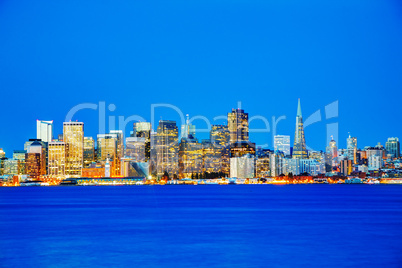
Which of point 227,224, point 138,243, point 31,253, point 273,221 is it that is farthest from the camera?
point 273,221

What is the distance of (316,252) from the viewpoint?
40.2 m

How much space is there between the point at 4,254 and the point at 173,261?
1069 cm

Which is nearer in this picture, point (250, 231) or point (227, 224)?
point (250, 231)

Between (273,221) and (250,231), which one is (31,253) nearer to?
(250,231)

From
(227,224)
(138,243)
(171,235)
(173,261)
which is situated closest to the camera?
(173,261)

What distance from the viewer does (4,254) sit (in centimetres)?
3988

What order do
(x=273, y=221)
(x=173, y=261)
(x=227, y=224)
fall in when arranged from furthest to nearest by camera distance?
(x=273, y=221), (x=227, y=224), (x=173, y=261)

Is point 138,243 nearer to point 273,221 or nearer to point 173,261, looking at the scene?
point 173,261

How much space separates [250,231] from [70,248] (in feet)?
54.3

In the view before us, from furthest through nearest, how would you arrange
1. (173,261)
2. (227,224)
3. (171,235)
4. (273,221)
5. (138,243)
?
(273,221) < (227,224) < (171,235) < (138,243) < (173,261)

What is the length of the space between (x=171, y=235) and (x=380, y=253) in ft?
57.5

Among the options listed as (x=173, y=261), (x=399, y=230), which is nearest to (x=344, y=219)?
(x=399, y=230)

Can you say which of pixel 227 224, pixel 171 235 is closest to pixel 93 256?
pixel 171 235

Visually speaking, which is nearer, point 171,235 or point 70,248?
point 70,248
